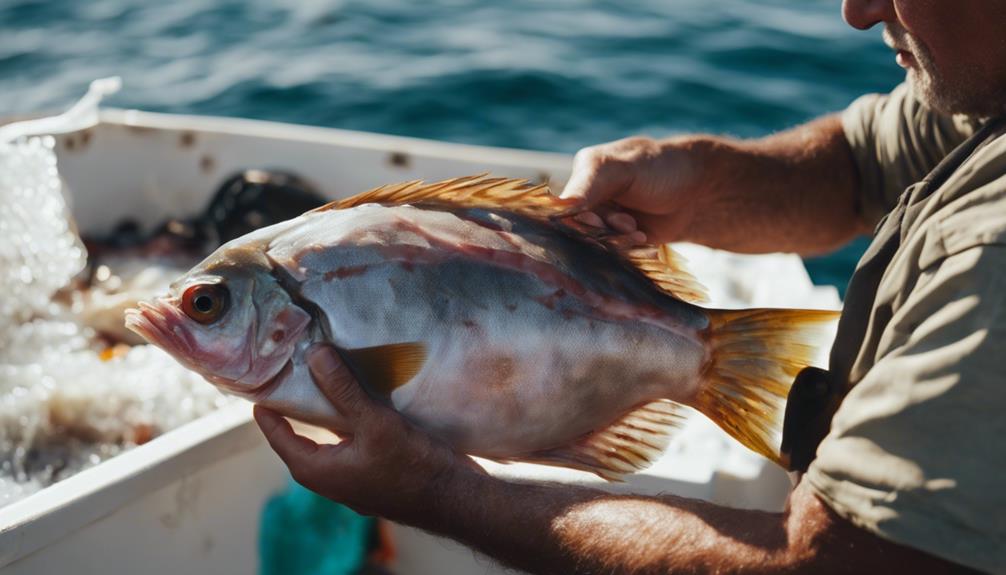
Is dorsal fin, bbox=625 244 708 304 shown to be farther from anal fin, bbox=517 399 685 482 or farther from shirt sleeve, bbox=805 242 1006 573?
shirt sleeve, bbox=805 242 1006 573

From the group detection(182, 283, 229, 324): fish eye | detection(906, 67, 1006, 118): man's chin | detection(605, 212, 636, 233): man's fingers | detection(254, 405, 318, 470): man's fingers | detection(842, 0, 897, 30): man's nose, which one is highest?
detection(842, 0, 897, 30): man's nose

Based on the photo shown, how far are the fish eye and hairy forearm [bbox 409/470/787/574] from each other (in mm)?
541

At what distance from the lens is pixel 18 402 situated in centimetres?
324

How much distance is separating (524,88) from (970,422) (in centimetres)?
592

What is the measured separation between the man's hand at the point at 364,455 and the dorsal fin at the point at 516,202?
369mm

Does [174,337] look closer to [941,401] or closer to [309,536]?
[309,536]

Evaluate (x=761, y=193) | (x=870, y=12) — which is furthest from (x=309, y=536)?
(x=870, y=12)

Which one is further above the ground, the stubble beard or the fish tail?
the stubble beard

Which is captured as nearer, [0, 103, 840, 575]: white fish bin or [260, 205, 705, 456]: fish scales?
[260, 205, 705, 456]: fish scales

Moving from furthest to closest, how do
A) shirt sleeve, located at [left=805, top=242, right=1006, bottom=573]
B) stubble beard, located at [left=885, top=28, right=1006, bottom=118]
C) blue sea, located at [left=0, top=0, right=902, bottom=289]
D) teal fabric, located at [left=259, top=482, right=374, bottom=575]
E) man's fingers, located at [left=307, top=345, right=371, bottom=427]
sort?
blue sea, located at [left=0, top=0, right=902, bottom=289] → teal fabric, located at [left=259, top=482, right=374, bottom=575] → stubble beard, located at [left=885, top=28, right=1006, bottom=118] → man's fingers, located at [left=307, top=345, right=371, bottom=427] → shirt sleeve, located at [left=805, top=242, right=1006, bottom=573]

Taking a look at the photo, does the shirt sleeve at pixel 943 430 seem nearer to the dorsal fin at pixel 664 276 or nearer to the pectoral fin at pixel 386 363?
the dorsal fin at pixel 664 276

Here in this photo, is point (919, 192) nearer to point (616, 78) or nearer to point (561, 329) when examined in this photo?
point (561, 329)

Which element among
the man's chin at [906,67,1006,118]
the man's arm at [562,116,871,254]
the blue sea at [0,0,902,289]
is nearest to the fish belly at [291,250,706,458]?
the man's chin at [906,67,1006,118]

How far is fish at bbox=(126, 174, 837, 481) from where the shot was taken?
1880 mm
